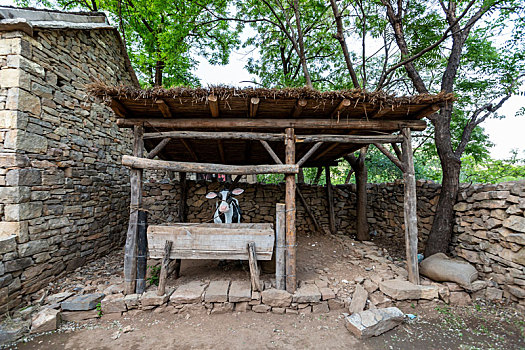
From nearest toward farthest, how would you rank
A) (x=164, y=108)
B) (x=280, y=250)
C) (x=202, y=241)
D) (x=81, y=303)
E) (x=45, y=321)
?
(x=45, y=321) → (x=81, y=303) → (x=164, y=108) → (x=202, y=241) → (x=280, y=250)

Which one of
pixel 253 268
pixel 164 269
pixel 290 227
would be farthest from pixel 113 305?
pixel 290 227

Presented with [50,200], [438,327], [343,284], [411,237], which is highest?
[50,200]

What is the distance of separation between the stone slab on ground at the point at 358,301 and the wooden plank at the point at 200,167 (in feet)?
6.71

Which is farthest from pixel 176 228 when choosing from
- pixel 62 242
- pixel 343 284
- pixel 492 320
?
pixel 492 320

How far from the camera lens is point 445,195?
4.04 metres

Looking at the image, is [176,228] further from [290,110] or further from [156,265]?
[290,110]

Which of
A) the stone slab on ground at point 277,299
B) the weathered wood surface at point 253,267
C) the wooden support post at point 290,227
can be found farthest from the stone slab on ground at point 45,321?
the wooden support post at point 290,227

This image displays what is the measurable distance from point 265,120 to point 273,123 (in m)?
0.13

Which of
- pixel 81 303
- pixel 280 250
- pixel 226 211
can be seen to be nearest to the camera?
pixel 81 303

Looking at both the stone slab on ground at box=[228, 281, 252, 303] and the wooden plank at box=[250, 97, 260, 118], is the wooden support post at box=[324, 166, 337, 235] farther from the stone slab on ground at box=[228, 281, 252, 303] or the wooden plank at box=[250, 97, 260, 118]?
the wooden plank at box=[250, 97, 260, 118]

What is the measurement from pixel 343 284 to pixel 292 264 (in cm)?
100

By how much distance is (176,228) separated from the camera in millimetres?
3162

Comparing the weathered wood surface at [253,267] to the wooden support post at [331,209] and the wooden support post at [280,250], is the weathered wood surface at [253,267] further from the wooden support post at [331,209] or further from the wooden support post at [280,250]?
the wooden support post at [331,209]

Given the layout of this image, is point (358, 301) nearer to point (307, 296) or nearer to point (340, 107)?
point (307, 296)
